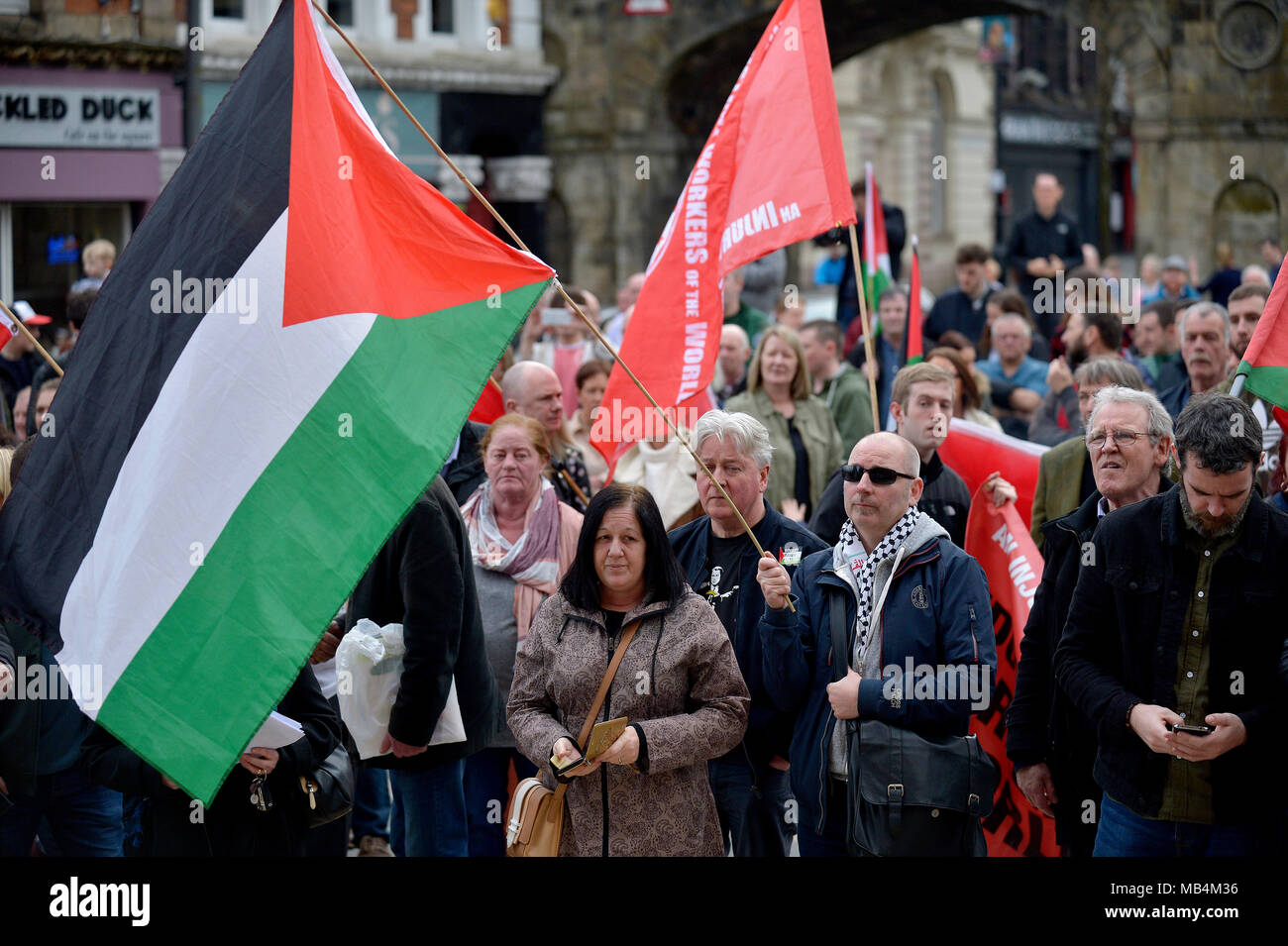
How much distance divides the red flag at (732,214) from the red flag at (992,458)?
1042mm

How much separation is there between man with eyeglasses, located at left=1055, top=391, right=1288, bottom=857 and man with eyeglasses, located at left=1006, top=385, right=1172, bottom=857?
41 centimetres

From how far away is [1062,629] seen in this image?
202 inches

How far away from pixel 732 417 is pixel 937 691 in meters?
1.36

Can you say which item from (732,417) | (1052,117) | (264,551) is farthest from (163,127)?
(1052,117)

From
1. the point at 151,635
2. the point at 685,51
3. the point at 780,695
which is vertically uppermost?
the point at 685,51

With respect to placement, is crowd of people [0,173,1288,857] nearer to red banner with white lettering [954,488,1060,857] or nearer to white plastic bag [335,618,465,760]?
white plastic bag [335,618,465,760]

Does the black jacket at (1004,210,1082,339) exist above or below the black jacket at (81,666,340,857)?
above

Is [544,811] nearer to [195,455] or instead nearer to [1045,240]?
[195,455]

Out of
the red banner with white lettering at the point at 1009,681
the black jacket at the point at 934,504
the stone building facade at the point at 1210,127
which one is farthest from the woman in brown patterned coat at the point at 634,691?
the stone building facade at the point at 1210,127

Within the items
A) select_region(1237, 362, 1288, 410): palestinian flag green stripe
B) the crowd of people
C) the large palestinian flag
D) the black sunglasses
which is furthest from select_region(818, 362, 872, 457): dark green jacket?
the large palestinian flag

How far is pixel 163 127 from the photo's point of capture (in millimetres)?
18641

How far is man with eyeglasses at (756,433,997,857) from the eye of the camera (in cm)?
491

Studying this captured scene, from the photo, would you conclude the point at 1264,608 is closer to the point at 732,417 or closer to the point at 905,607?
the point at 905,607

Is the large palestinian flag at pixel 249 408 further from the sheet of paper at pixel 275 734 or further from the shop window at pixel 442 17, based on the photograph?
the shop window at pixel 442 17
